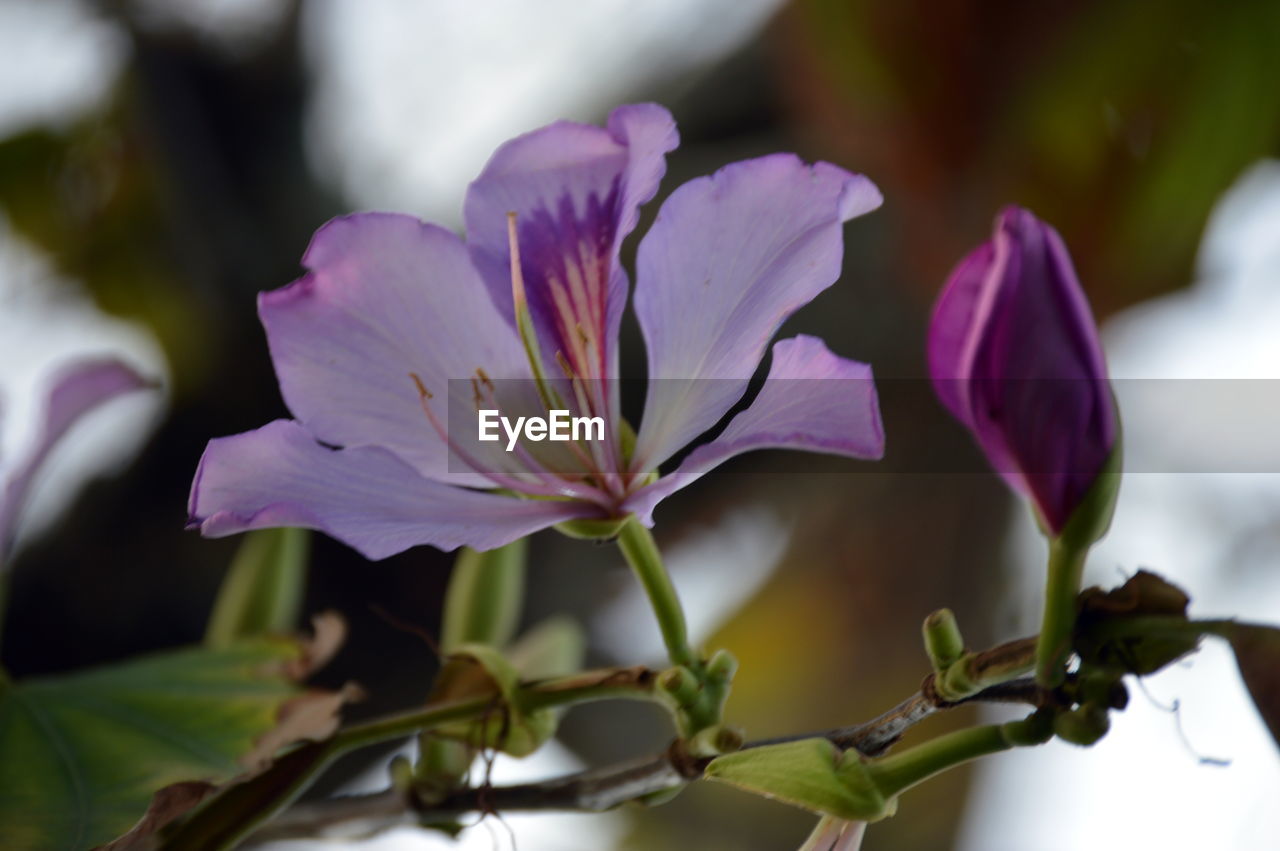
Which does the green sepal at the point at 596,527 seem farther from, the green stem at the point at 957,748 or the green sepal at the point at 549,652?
the green sepal at the point at 549,652

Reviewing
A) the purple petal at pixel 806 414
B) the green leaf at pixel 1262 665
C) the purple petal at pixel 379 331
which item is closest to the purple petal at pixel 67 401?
the purple petal at pixel 379 331

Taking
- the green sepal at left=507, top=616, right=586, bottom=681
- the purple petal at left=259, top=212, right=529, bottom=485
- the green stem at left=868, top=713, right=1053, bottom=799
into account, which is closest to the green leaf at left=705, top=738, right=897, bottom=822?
the green stem at left=868, top=713, right=1053, bottom=799

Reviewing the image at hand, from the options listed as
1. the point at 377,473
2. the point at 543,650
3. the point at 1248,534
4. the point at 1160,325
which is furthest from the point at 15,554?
the point at 1248,534

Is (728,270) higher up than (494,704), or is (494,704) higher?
(728,270)

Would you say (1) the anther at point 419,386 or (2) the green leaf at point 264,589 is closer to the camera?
(1) the anther at point 419,386

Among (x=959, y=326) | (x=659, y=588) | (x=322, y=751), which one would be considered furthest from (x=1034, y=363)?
(x=322, y=751)

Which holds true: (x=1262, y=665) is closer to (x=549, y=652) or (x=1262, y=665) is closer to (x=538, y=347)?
(x=538, y=347)

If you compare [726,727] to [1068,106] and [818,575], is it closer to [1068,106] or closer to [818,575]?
[1068,106]

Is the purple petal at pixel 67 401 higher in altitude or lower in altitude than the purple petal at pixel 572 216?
lower
